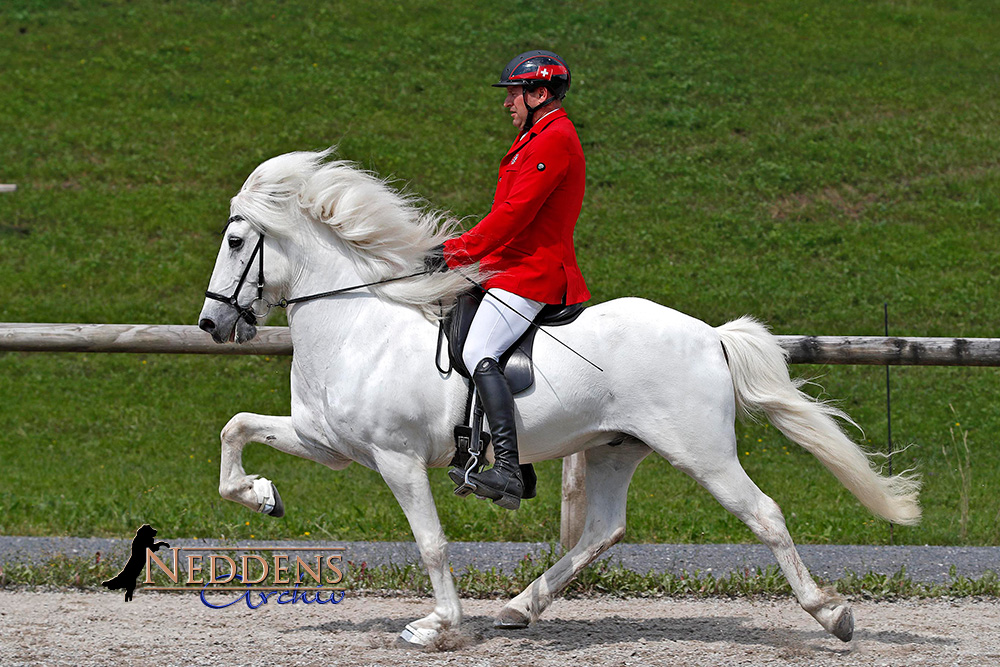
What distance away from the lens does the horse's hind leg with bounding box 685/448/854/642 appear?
485cm

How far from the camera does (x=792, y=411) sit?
202 inches

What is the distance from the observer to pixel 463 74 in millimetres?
21094

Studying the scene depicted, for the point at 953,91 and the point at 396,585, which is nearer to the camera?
the point at 396,585

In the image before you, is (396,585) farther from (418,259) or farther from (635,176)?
(635,176)

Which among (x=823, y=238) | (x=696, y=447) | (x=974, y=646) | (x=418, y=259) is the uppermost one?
(x=823, y=238)

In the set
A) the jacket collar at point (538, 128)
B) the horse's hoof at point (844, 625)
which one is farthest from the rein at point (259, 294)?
the horse's hoof at point (844, 625)

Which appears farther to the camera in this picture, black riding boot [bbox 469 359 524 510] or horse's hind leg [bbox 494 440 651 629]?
horse's hind leg [bbox 494 440 651 629]

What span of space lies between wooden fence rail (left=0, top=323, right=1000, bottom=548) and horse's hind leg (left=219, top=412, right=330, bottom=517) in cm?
103

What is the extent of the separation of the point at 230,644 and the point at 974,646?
11.1 ft

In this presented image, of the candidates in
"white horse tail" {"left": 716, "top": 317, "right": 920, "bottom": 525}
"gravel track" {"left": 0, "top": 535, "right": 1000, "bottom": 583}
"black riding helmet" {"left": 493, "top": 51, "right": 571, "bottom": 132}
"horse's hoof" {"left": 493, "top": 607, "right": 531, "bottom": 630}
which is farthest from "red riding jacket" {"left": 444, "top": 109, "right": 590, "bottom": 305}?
"gravel track" {"left": 0, "top": 535, "right": 1000, "bottom": 583}

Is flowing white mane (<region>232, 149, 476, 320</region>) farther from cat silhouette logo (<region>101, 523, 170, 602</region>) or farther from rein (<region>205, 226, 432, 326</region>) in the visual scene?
cat silhouette logo (<region>101, 523, 170, 602</region>)

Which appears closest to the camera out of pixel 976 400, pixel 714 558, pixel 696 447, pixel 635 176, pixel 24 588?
pixel 696 447

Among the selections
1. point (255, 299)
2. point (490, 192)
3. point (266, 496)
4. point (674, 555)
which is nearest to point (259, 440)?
point (266, 496)

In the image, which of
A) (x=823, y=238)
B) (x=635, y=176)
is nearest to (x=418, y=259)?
(x=823, y=238)
